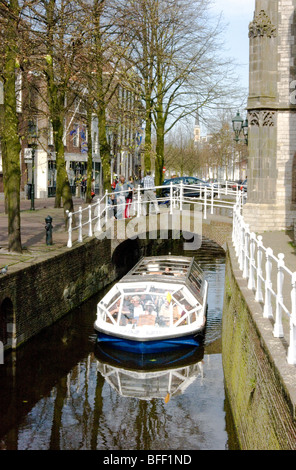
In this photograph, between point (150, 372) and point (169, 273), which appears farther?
point (169, 273)

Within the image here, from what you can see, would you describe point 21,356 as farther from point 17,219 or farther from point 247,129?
point 247,129

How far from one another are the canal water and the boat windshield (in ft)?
2.75

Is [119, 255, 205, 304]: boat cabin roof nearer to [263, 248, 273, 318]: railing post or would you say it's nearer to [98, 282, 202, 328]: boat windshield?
[98, 282, 202, 328]: boat windshield

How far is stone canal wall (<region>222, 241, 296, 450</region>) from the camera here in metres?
6.56

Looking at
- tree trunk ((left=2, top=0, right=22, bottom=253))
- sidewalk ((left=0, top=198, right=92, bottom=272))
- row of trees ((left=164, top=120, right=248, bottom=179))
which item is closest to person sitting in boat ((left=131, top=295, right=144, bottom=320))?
sidewalk ((left=0, top=198, right=92, bottom=272))

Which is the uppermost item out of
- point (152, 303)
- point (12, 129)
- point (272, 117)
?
point (272, 117)

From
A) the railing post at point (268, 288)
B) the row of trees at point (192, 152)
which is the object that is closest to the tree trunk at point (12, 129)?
the railing post at point (268, 288)

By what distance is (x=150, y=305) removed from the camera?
16.3m

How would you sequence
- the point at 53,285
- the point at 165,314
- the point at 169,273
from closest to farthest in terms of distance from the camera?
the point at 165,314, the point at 53,285, the point at 169,273

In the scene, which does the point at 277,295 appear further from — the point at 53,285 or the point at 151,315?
the point at 53,285

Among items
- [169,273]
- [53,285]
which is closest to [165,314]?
[169,273]

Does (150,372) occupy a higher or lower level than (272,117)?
lower

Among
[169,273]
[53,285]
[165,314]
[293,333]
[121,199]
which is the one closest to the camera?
[293,333]

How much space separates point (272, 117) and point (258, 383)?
17.0 meters
